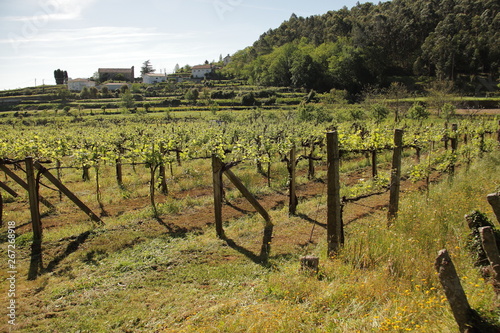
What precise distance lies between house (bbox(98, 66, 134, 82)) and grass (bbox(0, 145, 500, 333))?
13540 cm

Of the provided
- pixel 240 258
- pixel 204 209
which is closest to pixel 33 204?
pixel 204 209

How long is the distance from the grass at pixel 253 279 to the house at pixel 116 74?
135 meters

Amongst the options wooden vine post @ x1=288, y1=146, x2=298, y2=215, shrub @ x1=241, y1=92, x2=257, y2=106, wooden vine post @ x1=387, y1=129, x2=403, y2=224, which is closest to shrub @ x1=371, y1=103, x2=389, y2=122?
wooden vine post @ x1=288, y1=146, x2=298, y2=215

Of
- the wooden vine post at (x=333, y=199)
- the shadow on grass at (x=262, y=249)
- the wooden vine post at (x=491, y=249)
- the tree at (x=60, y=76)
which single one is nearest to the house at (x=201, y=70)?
the tree at (x=60, y=76)

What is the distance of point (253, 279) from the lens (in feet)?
22.0

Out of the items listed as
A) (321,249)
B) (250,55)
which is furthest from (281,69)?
(321,249)

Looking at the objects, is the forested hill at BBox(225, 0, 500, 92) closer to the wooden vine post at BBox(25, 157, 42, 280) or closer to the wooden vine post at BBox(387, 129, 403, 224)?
the wooden vine post at BBox(387, 129, 403, 224)

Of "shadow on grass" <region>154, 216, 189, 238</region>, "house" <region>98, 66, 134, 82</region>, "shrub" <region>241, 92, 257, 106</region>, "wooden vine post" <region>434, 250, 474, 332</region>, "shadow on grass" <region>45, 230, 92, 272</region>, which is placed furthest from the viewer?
"house" <region>98, 66, 134, 82</region>

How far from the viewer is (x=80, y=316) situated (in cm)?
567

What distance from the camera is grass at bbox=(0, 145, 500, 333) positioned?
4.41 meters

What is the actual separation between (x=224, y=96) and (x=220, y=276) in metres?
70.9

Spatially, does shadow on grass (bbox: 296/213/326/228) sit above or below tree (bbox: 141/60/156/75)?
below

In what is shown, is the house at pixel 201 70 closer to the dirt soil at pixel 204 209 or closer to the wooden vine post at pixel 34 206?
the dirt soil at pixel 204 209

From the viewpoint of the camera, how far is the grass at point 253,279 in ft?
14.5
